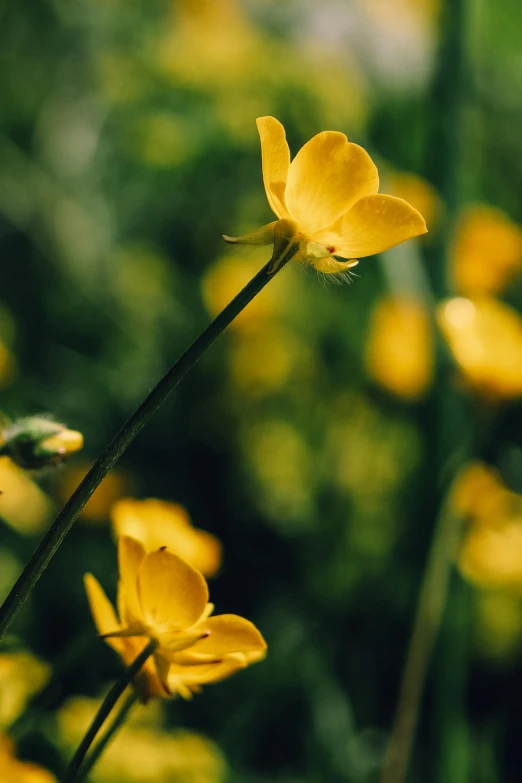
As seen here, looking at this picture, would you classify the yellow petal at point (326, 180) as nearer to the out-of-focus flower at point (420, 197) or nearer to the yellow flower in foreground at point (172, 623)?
the yellow flower in foreground at point (172, 623)

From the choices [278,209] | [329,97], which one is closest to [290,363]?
[329,97]

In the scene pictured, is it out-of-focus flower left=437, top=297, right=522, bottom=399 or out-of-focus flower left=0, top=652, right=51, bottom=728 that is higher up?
out-of-focus flower left=437, top=297, right=522, bottom=399

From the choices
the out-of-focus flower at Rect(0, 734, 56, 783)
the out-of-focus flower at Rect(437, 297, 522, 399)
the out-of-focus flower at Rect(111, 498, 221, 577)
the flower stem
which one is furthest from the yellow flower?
the out-of-focus flower at Rect(437, 297, 522, 399)

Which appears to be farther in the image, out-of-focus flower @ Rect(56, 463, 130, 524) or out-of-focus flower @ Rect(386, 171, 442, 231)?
out-of-focus flower @ Rect(386, 171, 442, 231)

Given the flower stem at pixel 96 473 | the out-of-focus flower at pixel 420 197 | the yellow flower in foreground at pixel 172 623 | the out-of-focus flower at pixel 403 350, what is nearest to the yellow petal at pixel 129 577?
the yellow flower in foreground at pixel 172 623

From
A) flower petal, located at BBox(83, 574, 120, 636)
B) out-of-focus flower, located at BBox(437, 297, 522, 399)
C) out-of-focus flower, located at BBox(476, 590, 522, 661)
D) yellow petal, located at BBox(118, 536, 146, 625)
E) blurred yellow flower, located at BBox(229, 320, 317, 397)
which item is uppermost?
out-of-focus flower, located at BBox(437, 297, 522, 399)

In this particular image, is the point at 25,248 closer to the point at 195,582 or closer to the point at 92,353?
the point at 92,353

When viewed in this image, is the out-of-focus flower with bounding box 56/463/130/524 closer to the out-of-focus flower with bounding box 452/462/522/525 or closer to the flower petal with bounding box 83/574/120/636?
the out-of-focus flower with bounding box 452/462/522/525

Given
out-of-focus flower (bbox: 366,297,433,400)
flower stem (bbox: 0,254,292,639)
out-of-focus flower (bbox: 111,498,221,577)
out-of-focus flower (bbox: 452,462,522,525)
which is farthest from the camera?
out-of-focus flower (bbox: 366,297,433,400)

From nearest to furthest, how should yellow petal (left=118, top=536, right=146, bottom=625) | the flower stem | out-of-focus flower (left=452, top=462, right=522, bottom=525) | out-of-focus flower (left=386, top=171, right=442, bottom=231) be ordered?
the flower stem
yellow petal (left=118, top=536, right=146, bottom=625)
out-of-focus flower (left=452, top=462, right=522, bottom=525)
out-of-focus flower (left=386, top=171, right=442, bottom=231)
